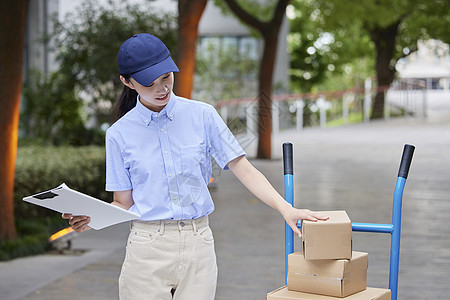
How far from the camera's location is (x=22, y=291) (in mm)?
5602

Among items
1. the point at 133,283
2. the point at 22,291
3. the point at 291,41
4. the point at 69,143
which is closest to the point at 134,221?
the point at 133,283

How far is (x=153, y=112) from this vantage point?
2.68m

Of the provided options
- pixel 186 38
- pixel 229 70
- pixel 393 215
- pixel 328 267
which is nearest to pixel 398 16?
pixel 229 70

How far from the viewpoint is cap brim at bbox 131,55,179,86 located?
2.57m

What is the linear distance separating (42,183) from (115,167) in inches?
Answer: 253

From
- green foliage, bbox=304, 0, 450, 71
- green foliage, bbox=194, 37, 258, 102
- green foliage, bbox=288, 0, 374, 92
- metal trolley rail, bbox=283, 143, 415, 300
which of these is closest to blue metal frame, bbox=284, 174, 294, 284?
metal trolley rail, bbox=283, 143, 415, 300

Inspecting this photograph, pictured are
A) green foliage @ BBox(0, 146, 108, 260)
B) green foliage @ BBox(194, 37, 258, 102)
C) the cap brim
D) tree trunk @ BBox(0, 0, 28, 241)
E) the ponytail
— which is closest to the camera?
the cap brim

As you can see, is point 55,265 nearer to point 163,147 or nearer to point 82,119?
point 163,147

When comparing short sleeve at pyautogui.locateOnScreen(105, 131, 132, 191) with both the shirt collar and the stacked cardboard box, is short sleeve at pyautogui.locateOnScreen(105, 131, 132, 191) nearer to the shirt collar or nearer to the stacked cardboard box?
the shirt collar

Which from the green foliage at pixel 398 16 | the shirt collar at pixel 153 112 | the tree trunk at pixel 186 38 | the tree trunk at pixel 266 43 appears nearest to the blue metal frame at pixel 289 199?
the shirt collar at pixel 153 112

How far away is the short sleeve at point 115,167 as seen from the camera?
107 inches

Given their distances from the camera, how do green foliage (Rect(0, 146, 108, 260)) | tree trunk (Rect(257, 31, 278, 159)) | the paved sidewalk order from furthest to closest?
tree trunk (Rect(257, 31, 278, 159)), green foliage (Rect(0, 146, 108, 260)), the paved sidewalk

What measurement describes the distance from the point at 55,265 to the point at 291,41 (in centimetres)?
2756

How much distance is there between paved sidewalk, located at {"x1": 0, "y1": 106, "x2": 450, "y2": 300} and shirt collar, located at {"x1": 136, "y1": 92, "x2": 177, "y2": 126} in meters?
2.88
